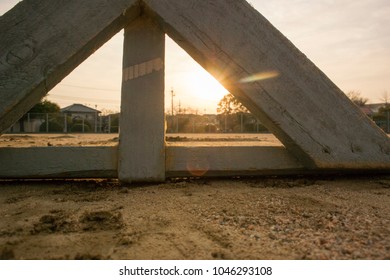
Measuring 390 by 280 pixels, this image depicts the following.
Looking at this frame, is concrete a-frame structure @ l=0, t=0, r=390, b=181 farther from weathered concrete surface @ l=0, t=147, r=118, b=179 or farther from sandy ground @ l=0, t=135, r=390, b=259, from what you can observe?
sandy ground @ l=0, t=135, r=390, b=259

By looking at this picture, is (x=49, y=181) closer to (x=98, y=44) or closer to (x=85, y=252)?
(x=98, y=44)

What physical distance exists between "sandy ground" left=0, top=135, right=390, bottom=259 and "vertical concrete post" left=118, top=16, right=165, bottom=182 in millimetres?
172

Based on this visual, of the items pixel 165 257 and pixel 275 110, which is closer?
pixel 165 257

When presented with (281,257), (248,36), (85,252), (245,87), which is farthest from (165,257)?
(248,36)

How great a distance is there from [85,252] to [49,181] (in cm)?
159

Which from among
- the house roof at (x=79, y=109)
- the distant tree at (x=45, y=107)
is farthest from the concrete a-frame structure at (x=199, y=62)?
the house roof at (x=79, y=109)

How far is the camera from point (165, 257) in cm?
125

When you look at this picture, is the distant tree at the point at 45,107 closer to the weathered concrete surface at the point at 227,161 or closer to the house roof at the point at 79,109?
the house roof at the point at 79,109

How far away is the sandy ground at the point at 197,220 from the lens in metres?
1.29

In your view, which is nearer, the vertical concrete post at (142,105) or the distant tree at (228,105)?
the vertical concrete post at (142,105)

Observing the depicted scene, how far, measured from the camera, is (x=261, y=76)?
92.4 inches
